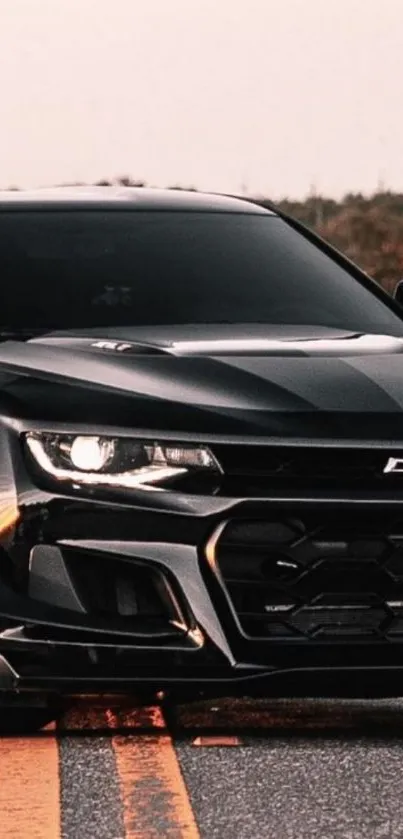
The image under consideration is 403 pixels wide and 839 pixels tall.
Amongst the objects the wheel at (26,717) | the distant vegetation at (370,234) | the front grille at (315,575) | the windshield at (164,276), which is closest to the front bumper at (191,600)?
the front grille at (315,575)

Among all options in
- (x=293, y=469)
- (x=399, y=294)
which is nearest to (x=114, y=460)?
(x=293, y=469)

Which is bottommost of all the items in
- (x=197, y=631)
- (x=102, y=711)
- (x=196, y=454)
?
(x=102, y=711)

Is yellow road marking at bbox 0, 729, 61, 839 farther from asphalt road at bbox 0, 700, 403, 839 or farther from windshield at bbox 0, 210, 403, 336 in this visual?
windshield at bbox 0, 210, 403, 336

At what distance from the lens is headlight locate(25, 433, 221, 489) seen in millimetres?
5551

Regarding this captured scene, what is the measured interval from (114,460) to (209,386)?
30 centimetres

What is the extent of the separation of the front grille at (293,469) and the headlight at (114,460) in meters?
0.04

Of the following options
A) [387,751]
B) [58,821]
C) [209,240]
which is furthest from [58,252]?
[58,821]

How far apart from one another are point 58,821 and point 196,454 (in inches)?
39.8

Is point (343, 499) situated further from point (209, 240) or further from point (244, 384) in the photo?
point (209, 240)

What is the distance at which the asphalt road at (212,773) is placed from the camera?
4.89 metres

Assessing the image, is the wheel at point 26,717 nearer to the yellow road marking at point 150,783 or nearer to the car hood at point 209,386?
the yellow road marking at point 150,783

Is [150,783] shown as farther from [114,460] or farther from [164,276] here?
[164,276]

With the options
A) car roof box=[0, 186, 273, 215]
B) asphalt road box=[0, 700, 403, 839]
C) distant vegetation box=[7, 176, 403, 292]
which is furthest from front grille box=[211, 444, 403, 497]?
distant vegetation box=[7, 176, 403, 292]

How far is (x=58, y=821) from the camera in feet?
16.1
